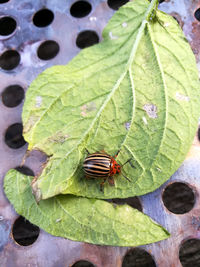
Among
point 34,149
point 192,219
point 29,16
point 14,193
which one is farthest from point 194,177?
point 29,16

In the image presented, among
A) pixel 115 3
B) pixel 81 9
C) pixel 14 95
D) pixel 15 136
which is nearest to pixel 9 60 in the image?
pixel 14 95

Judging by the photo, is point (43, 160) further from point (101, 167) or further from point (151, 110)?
point (151, 110)

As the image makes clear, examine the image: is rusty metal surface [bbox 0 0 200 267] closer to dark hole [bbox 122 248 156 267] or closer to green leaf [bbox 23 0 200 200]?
green leaf [bbox 23 0 200 200]

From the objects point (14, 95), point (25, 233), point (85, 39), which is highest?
point (85, 39)

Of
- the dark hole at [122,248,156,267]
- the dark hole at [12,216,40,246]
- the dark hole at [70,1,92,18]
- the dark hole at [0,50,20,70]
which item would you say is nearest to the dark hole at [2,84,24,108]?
the dark hole at [0,50,20,70]

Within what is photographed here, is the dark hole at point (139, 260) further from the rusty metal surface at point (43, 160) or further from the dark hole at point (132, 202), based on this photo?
the rusty metal surface at point (43, 160)

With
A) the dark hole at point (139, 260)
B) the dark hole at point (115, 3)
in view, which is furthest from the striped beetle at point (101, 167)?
Answer: the dark hole at point (115, 3)
